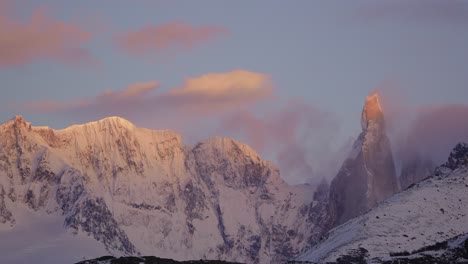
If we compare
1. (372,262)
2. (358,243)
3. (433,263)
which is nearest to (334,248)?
(358,243)

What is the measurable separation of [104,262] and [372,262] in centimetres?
3011

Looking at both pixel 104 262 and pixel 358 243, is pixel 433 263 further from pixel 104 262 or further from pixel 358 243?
pixel 358 243

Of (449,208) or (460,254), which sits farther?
(449,208)

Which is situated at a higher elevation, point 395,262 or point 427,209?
point 427,209

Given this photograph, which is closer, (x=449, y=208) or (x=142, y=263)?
(x=142, y=263)

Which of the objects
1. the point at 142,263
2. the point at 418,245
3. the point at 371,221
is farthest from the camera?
the point at 371,221

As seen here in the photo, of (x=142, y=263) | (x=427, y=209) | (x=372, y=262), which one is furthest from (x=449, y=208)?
(x=142, y=263)

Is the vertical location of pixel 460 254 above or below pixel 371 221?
below

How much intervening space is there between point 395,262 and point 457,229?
5221cm

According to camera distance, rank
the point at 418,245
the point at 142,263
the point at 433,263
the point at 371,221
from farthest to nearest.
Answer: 1. the point at 371,221
2. the point at 418,245
3. the point at 142,263
4. the point at 433,263

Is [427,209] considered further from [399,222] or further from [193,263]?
[193,263]

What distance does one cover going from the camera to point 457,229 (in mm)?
192500

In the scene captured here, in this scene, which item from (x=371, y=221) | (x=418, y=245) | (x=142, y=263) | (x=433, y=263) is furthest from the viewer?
(x=371, y=221)

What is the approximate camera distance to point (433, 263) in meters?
138
